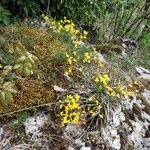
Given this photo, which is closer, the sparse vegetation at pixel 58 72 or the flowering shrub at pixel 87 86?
the sparse vegetation at pixel 58 72

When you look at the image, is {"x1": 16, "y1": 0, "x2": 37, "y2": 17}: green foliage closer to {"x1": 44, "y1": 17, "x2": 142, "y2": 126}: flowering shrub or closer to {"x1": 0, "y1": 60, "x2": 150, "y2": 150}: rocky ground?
{"x1": 44, "y1": 17, "x2": 142, "y2": 126}: flowering shrub

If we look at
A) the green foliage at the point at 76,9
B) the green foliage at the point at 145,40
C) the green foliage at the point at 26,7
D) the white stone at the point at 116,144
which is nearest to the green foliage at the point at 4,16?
the green foliage at the point at 26,7

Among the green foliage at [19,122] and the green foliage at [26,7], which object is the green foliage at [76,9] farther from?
the green foliage at [19,122]

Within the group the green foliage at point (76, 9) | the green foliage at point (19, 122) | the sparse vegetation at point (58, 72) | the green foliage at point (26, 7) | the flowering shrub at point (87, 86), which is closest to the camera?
the green foliage at point (19, 122)

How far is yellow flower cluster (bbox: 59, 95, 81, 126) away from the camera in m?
3.65

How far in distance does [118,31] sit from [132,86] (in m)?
2.48

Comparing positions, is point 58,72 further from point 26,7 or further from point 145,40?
point 145,40

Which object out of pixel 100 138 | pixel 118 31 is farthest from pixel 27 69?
pixel 118 31

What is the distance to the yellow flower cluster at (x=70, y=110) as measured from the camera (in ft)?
12.0

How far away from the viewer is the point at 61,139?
11.9 feet

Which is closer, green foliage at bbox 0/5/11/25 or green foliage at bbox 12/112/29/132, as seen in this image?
green foliage at bbox 12/112/29/132

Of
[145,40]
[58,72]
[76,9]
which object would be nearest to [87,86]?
[58,72]

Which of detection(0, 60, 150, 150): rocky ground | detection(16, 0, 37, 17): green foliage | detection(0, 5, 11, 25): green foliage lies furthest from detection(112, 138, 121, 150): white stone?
detection(16, 0, 37, 17): green foliage

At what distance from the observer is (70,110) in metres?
3.70
